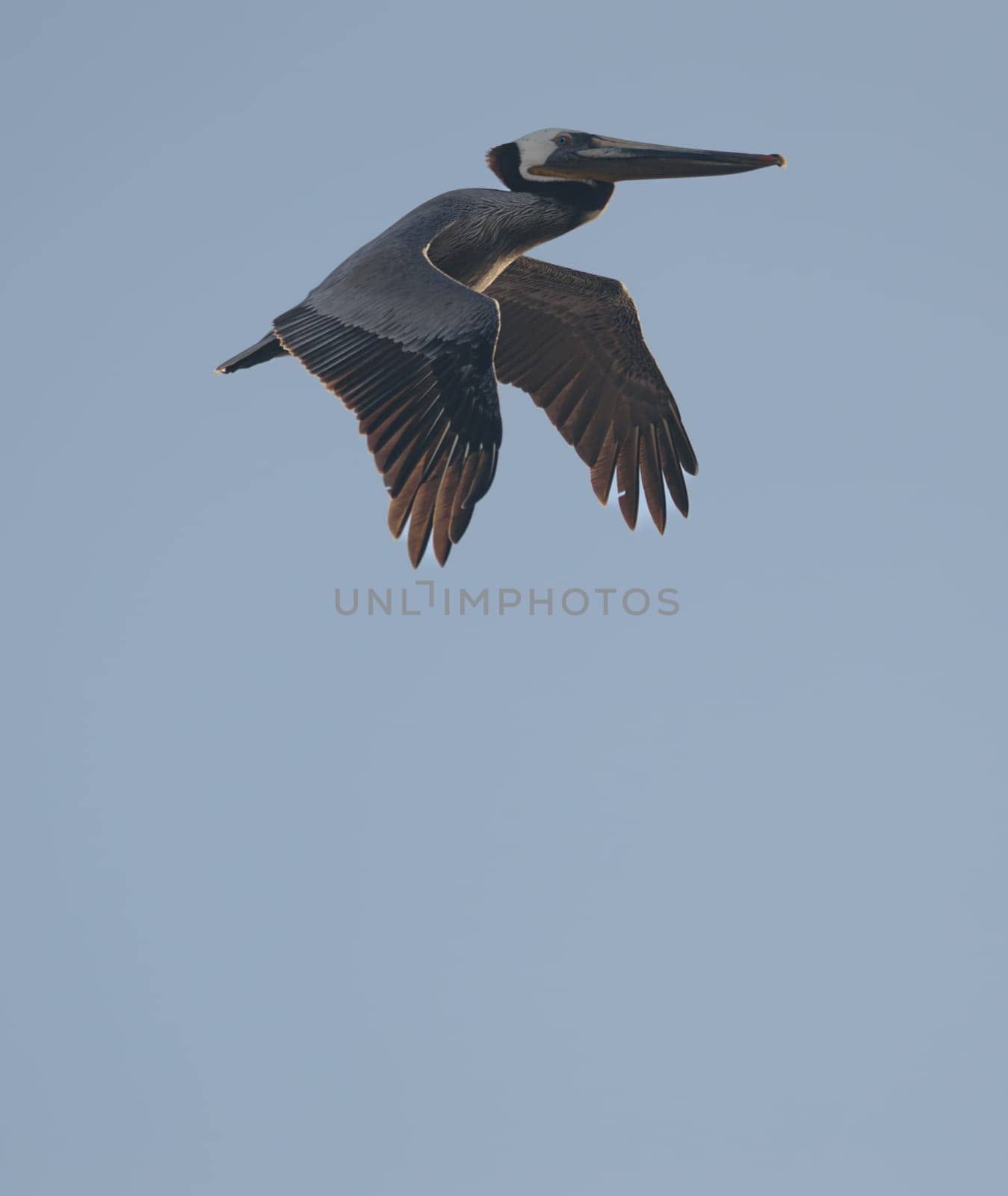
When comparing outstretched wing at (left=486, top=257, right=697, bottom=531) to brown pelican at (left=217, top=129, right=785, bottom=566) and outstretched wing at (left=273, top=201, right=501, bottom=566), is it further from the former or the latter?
outstretched wing at (left=273, top=201, right=501, bottom=566)

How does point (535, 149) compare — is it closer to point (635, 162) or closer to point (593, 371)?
point (635, 162)

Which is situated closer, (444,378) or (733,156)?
(444,378)

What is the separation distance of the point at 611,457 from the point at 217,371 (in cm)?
346

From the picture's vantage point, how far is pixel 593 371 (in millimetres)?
16234

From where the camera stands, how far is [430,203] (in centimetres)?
1418

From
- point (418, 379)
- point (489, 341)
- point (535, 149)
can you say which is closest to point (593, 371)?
point (535, 149)

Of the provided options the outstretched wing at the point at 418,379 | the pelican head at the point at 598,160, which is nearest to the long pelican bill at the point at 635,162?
the pelican head at the point at 598,160

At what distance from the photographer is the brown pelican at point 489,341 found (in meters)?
11.7

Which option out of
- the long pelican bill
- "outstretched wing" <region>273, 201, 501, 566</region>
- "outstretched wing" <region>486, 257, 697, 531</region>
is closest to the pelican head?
the long pelican bill

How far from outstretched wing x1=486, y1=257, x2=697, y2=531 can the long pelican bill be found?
154 cm

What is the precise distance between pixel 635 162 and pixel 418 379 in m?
3.51

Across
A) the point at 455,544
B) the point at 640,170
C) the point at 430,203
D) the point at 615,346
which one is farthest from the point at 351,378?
the point at 615,346

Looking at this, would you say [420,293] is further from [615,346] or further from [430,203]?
[615,346]

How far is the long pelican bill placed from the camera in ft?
46.5
